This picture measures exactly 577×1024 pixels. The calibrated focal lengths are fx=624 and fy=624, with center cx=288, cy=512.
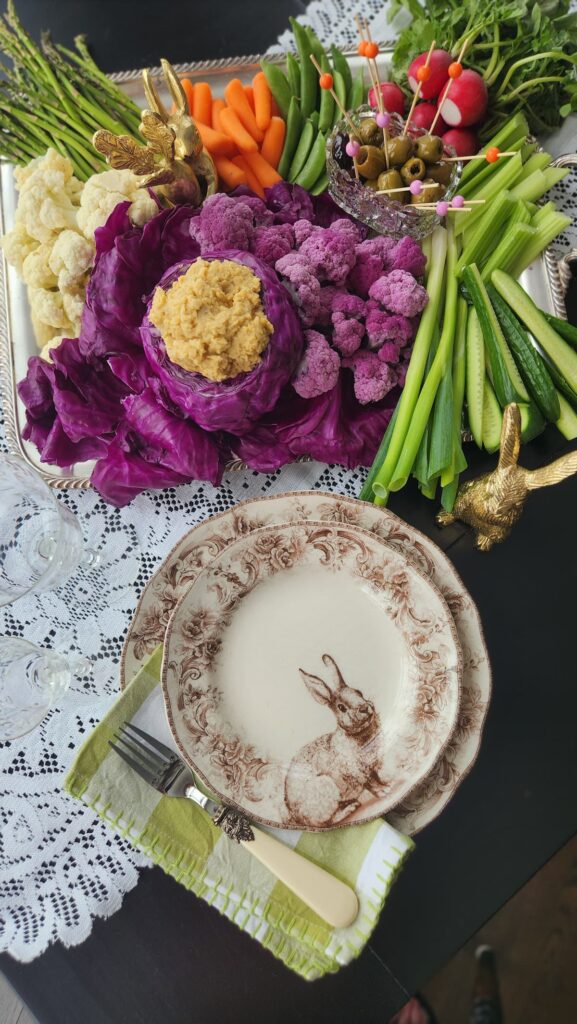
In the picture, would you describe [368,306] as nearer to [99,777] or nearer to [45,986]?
[99,777]

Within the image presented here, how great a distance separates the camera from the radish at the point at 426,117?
5.74 feet

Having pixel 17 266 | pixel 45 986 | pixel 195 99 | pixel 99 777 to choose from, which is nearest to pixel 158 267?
pixel 17 266

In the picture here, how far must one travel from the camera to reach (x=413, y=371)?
1.50 meters

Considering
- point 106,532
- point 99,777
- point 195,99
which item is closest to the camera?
point 99,777

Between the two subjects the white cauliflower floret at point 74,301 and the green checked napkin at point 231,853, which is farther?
the white cauliflower floret at point 74,301

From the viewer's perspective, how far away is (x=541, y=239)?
1604 mm

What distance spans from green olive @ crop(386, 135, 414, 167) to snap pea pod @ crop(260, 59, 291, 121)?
0.38m

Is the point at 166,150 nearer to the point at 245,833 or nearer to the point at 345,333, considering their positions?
the point at 345,333

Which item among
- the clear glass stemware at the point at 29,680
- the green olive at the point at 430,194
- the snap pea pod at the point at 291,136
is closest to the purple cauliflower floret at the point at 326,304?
the green olive at the point at 430,194

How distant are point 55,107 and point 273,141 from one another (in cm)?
64

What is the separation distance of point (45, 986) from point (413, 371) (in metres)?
1.61

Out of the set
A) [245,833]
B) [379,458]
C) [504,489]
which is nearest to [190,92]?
[379,458]

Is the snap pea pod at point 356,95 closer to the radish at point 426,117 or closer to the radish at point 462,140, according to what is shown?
the radish at point 426,117

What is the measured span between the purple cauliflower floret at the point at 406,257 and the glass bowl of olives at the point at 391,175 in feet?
0.29
